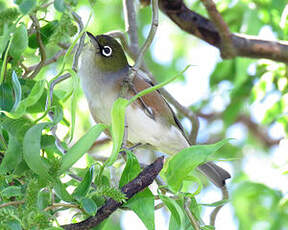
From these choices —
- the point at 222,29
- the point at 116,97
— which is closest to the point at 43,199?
the point at 116,97

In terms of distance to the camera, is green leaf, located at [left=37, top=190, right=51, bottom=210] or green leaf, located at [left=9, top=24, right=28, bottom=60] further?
green leaf, located at [left=9, top=24, right=28, bottom=60]

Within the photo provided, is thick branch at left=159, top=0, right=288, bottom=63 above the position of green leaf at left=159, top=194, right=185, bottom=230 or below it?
below

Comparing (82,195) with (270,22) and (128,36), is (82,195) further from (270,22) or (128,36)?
(270,22)

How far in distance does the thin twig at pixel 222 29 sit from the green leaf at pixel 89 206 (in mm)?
2410

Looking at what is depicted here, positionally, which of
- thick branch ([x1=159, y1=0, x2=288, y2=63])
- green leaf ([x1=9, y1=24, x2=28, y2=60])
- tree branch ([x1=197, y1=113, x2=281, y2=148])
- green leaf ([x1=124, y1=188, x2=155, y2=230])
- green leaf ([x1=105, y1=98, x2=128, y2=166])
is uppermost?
green leaf ([x1=9, y1=24, x2=28, y2=60])

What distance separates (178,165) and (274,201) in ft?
4.03

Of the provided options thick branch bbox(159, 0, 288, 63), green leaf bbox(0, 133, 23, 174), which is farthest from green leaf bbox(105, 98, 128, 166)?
thick branch bbox(159, 0, 288, 63)

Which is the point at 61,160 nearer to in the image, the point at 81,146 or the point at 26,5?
the point at 81,146

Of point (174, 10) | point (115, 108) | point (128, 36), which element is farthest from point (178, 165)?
point (174, 10)

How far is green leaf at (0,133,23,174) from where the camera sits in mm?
2148

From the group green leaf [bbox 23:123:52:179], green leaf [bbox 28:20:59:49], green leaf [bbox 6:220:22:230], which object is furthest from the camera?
green leaf [bbox 28:20:59:49]

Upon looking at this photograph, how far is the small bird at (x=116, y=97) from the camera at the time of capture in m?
3.78

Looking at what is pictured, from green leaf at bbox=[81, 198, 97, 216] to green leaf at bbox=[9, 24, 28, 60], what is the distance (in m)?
0.75

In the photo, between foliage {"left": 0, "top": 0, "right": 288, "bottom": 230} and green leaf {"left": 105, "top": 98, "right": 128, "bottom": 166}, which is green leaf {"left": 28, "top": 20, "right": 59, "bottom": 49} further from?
green leaf {"left": 105, "top": 98, "right": 128, "bottom": 166}
